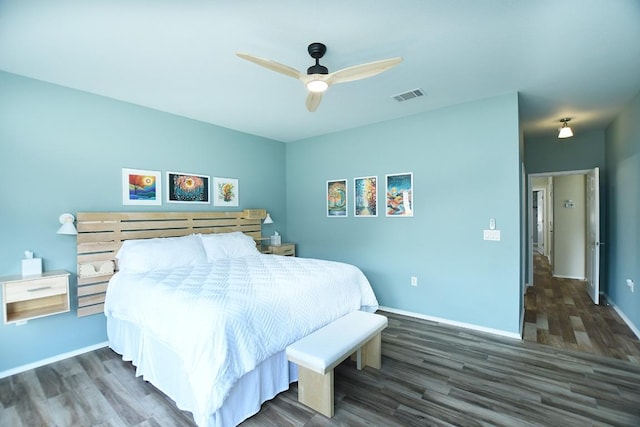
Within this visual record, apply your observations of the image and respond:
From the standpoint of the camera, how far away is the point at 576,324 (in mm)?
3547

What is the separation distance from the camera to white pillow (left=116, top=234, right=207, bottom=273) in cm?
299

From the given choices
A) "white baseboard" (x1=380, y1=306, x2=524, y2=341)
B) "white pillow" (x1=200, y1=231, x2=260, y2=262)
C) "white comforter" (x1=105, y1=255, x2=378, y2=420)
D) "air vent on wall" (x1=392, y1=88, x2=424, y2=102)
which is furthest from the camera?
"white pillow" (x1=200, y1=231, x2=260, y2=262)

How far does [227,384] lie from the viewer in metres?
1.76

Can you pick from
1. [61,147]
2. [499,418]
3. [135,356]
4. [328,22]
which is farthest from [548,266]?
[61,147]

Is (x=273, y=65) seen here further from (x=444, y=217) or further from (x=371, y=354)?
(x=444, y=217)

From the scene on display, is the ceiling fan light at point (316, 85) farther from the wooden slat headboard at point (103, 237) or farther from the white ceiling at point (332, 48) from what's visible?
the wooden slat headboard at point (103, 237)

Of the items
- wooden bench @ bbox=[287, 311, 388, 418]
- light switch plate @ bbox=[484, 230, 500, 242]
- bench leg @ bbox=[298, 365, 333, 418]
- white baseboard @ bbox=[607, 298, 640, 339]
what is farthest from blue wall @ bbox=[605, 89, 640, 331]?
bench leg @ bbox=[298, 365, 333, 418]

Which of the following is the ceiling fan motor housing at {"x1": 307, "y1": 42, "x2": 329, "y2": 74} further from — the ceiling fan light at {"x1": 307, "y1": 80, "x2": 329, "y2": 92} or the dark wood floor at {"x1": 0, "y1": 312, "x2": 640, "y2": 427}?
the dark wood floor at {"x1": 0, "y1": 312, "x2": 640, "y2": 427}

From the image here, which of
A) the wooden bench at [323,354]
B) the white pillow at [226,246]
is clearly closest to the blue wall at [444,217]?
the white pillow at [226,246]

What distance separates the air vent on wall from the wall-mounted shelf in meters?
3.81

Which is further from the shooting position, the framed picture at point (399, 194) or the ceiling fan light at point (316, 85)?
the framed picture at point (399, 194)

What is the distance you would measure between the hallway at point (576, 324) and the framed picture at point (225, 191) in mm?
4205

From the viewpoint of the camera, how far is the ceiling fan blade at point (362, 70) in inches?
76.0

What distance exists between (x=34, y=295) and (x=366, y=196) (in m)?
3.83
